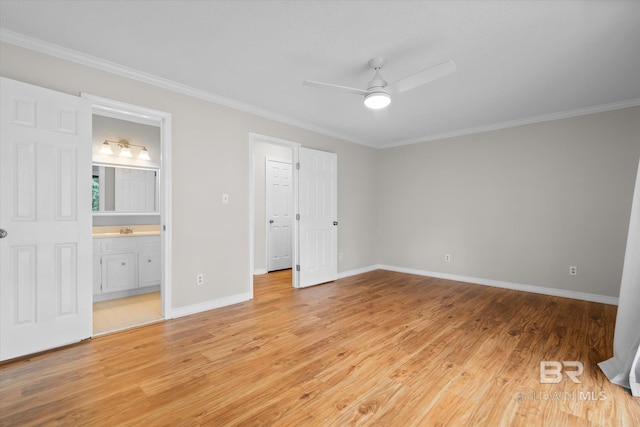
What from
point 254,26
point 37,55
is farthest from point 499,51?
point 37,55

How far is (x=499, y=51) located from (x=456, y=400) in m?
2.78

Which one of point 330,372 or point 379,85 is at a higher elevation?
point 379,85

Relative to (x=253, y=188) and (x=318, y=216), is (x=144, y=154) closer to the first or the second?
(x=253, y=188)

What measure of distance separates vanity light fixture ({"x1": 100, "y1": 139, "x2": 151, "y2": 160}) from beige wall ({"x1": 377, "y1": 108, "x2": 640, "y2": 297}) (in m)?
4.46

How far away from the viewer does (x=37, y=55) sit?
2385 millimetres

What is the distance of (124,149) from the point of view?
4.30 meters

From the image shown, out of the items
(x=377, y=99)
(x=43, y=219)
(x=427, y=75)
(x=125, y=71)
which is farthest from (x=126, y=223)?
(x=427, y=75)

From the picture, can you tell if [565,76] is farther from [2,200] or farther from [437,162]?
[2,200]

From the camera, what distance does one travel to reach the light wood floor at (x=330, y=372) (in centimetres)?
167

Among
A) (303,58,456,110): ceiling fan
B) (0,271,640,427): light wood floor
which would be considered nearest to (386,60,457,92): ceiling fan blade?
(303,58,456,110): ceiling fan

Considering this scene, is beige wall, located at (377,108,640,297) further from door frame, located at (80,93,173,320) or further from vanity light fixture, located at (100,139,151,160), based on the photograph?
vanity light fixture, located at (100,139,151,160)

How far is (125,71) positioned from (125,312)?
106 inches

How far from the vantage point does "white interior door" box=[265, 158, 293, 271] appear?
18.7 feet

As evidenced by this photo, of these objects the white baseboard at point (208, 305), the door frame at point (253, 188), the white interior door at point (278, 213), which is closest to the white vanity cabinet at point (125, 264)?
the white baseboard at point (208, 305)
